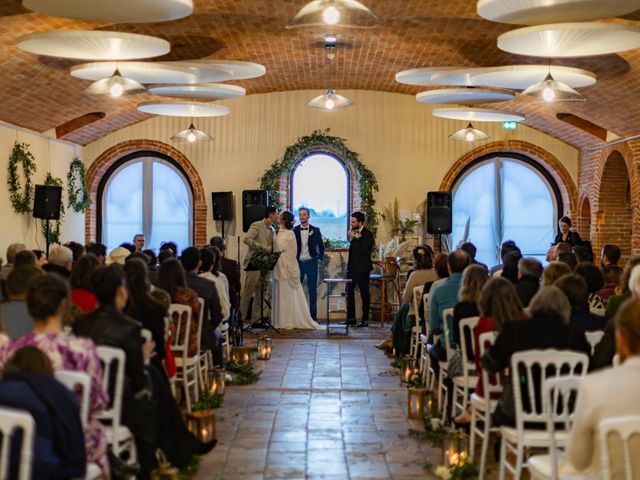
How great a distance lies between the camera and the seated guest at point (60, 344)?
160 inches

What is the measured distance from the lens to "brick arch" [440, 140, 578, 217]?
16.4 metres

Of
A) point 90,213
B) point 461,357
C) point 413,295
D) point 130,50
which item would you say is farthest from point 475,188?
point 461,357

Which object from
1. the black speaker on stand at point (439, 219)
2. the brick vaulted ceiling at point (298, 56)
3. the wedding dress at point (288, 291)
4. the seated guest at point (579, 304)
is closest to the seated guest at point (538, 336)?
the seated guest at point (579, 304)

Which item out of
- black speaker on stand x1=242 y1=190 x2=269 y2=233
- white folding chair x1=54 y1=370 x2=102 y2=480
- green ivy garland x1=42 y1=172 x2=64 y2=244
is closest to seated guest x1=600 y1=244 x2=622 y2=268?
white folding chair x1=54 y1=370 x2=102 y2=480

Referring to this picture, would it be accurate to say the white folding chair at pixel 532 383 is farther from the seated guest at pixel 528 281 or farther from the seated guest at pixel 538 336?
the seated guest at pixel 528 281

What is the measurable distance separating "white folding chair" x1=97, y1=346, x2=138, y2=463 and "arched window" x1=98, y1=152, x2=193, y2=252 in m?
12.0

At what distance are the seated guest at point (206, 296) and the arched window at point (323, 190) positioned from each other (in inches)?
329

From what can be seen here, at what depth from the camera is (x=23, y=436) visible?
3152mm

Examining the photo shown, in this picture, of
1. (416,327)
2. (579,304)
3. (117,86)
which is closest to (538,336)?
(579,304)

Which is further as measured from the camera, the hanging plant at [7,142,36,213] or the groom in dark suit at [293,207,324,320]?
the groom in dark suit at [293,207,324,320]

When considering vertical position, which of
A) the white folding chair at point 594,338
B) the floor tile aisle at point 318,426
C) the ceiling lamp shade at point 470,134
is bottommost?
the floor tile aisle at point 318,426

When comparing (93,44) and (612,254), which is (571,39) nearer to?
(612,254)

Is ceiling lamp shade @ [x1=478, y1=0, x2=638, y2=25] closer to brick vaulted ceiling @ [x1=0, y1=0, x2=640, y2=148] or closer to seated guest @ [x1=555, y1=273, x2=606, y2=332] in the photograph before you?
brick vaulted ceiling @ [x1=0, y1=0, x2=640, y2=148]

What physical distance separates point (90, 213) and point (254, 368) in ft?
24.9
